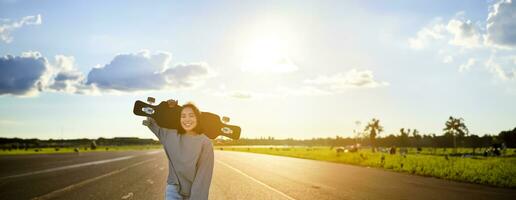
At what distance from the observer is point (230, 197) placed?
552 inches

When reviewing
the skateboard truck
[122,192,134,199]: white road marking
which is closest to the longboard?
the skateboard truck

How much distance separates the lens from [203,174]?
5027mm

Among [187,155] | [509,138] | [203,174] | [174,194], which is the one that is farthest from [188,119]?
[509,138]

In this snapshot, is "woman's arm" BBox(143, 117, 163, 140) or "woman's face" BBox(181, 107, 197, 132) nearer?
"woman's face" BBox(181, 107, 197, 132)

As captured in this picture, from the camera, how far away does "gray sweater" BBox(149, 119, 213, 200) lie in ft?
16.3

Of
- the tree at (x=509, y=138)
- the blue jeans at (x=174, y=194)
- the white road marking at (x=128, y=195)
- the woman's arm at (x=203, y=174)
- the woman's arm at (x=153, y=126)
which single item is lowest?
the white road marking at (x=128, y=195)

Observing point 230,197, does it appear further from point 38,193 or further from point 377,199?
point 38,193

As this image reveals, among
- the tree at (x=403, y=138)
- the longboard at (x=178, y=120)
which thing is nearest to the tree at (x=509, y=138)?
the tree at (x=403, y=138)

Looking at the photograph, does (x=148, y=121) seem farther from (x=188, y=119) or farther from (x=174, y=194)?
(x=174, y=194)

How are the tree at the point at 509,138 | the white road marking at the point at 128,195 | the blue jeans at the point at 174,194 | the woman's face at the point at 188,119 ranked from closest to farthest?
the woman's face at the point at 188,119 < the blue jeans at the point at 174,194 < the white road marking at the point at 128,195 < the tree at the point at 509,138

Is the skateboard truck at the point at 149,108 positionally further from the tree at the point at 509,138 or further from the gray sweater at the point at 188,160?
the tree at the point at 509,138

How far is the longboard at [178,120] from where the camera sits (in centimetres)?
503

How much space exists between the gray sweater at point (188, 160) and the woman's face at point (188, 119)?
104 millimetres

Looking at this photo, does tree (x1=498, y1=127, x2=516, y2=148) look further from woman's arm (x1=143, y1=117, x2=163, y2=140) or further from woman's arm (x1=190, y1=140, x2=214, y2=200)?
woman's arm (x1=143, y1=117, x2=163, y2=140)
